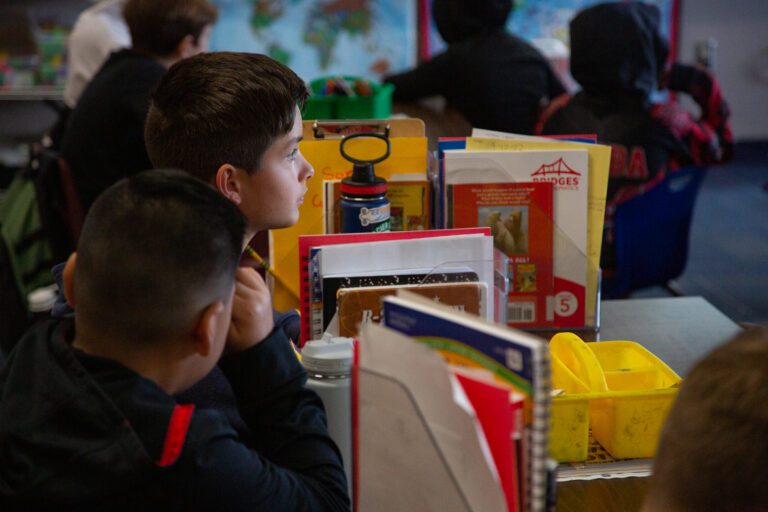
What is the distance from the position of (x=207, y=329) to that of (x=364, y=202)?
0.59m

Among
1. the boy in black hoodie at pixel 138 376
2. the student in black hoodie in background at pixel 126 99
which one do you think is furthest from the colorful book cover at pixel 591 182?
the student in black hoodie in background at pixel 126 99

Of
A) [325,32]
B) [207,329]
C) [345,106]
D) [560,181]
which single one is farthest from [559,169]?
[325,32]

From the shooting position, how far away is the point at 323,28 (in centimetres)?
588

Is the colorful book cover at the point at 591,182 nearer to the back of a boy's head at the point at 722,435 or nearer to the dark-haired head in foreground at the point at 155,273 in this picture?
the dark-haired head in foreground at the point at 155,273

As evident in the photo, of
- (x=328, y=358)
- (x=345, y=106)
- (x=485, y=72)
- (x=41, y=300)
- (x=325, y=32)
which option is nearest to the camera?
(x=328, y=358)

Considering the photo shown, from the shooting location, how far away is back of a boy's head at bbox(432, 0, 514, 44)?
3211mm

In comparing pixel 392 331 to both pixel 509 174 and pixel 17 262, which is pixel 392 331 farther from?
pixel 17 262

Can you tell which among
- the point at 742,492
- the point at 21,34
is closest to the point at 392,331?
the point at 742,492

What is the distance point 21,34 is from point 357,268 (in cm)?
409

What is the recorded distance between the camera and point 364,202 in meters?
1.47

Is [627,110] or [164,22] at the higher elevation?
[164,22]

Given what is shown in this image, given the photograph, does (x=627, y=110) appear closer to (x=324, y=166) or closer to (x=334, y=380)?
(x=324, y=166)

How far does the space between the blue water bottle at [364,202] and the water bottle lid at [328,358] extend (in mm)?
398

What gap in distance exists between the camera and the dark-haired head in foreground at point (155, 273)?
2.94 ft
